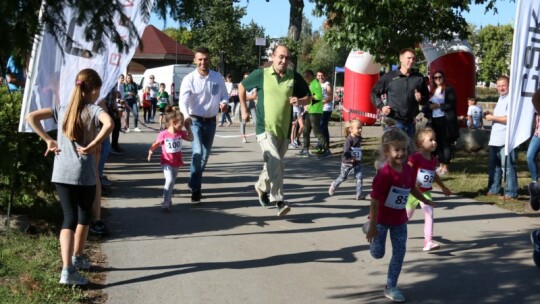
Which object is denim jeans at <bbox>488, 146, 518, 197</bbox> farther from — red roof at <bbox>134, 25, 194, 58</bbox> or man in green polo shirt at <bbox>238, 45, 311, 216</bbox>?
red roof at <bbox>134, 25, 194, 58</bbox>

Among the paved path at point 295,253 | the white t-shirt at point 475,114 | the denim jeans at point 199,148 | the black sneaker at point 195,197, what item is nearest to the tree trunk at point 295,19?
the white t-shirt at point 475,114

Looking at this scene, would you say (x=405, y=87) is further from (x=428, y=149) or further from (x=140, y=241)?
(x=140, y=241)

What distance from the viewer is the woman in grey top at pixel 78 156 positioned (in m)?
5.70

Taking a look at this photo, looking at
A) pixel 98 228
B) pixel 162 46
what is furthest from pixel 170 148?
pixel 162 46

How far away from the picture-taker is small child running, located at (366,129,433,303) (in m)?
5.53

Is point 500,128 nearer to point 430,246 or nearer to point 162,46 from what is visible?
point 430,246

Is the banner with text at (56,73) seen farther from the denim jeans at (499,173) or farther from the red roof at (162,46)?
the red roof at (162,46)

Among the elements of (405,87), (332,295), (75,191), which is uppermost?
(405,87)

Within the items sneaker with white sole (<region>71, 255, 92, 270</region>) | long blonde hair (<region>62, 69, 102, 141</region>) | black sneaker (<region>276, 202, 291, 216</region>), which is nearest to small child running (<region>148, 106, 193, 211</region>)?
black sneaker (<region>276, 202, 291, 216</region>)

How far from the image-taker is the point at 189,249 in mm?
6961

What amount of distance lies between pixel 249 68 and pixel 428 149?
182 ft

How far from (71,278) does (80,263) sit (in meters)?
0.47

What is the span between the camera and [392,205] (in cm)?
562

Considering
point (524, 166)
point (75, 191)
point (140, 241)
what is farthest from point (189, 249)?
point (524, 166)
